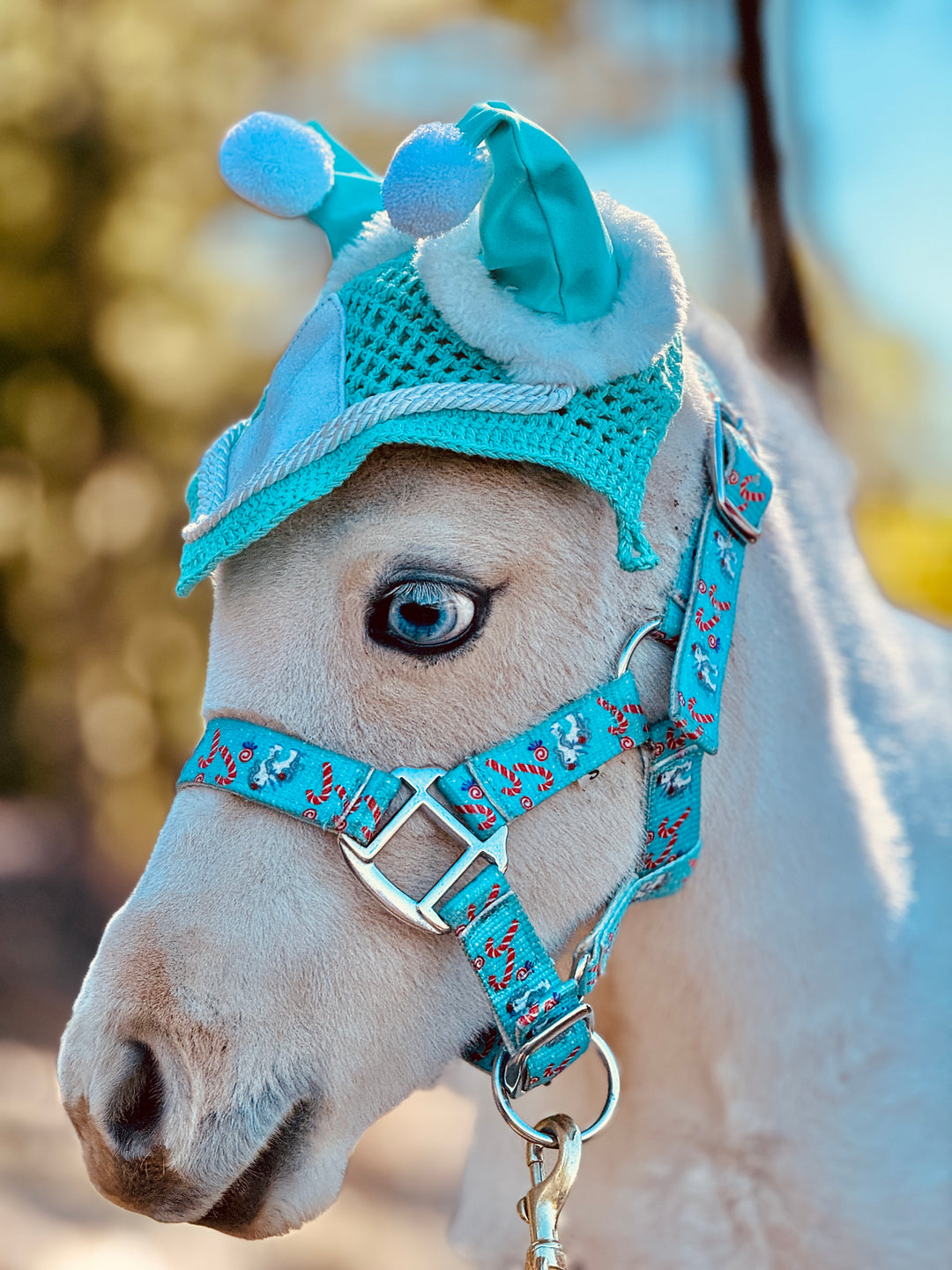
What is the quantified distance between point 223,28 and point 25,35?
1544 mm

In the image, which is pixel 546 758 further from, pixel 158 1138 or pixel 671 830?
pixel 158 1138

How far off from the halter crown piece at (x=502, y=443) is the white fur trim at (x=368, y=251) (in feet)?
0.22

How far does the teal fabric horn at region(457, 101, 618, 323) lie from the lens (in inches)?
41.2

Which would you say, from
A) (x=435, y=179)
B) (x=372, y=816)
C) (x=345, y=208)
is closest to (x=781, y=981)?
(x=372, y=816)

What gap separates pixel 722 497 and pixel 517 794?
1.47 feet

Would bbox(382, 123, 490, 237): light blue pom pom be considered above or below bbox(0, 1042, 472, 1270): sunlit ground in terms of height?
above

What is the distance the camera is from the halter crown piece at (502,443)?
1.08 meters

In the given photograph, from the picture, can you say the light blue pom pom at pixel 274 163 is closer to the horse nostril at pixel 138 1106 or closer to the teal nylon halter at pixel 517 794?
the teal nylon halter at pixel 517 794

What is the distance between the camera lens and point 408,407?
1085mm

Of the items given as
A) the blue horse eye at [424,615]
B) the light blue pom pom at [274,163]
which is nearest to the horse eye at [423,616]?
the blue horse eye at [424,615]

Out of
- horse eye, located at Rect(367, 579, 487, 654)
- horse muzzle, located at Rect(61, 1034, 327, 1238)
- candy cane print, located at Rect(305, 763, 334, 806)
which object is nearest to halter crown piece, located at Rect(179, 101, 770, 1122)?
candy cane print, located at Rect(305, 763, 334, 806)

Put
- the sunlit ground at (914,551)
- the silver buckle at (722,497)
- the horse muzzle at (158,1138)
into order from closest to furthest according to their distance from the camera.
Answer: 1. the horse muzzle at (158,1138)
2. the silver buckle at (722,497)
3. the sunlit ground at (914,551)

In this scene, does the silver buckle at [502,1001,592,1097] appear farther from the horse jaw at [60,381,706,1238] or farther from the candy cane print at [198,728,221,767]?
the candy cane print at [198,728,221,767]

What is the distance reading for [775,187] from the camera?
8.16 feet
